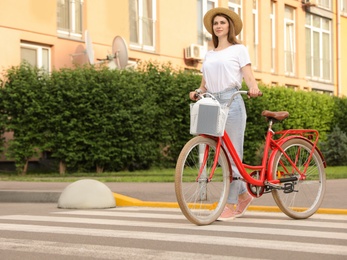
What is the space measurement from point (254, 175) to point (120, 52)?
15.1 metres

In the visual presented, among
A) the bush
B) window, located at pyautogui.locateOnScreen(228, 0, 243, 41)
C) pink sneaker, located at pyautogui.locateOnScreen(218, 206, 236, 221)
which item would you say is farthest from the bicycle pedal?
window, located at pyautogui.locateOnScreen(228, 0, 243, 41)

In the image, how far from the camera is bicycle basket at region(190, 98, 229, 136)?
23.7 feet

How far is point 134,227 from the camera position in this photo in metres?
7.26

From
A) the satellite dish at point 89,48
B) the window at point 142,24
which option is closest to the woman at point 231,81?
the satellite dish at point 89,48

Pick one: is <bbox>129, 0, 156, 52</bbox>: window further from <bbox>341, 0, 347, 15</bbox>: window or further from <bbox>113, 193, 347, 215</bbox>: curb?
<bbox>341, 0, 347, 15</bbox>: window

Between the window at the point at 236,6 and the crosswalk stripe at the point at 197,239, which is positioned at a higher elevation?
the window at the point at 236,6

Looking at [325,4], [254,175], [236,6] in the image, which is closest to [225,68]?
[254,175]

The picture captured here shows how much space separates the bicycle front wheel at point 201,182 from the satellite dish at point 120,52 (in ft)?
49.4

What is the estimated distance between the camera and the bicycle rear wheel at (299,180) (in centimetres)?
777

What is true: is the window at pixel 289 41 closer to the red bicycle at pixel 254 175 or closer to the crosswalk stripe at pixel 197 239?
the red bicycle at pixel 254 175

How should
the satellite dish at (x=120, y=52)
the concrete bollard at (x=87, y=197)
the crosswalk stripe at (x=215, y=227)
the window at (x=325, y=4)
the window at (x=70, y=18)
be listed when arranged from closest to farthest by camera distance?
1. the crosswalk stripe at (x=215, y=227)
2. the concrete bollard at (x=87, y=197)
3. the satellite dish at (x=120, y=52)
4. the window at (x=70, y=18)
5. the window at (x=325, y=4)

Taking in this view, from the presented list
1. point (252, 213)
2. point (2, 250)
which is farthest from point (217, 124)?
point (2, 250)

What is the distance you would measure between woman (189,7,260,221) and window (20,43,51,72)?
46.2ft

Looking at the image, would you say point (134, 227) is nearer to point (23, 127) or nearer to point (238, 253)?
point (238, 253)
